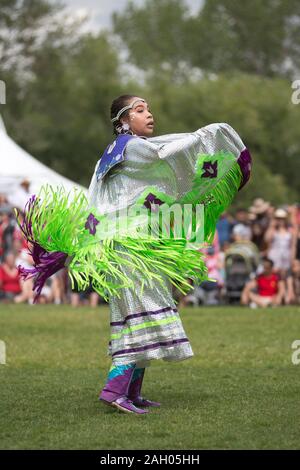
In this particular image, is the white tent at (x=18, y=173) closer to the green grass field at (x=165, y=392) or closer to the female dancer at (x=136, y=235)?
the green grass field at (x=165, y=392)

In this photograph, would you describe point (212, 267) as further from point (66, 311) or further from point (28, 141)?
point (28, 141)

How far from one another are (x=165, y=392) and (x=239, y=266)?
30.8 feet

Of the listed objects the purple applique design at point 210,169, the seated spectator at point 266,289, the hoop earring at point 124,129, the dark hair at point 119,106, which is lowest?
the seated spectator at point 266,289

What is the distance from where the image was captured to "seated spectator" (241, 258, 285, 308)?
50.5 ft

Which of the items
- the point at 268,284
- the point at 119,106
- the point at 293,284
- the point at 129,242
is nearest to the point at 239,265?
the point at 268,284

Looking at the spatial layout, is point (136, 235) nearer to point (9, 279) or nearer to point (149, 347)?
point (149, 347)

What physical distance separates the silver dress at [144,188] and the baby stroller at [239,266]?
984cm

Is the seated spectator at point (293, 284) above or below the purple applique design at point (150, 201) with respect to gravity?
below

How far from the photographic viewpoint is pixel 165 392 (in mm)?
6766

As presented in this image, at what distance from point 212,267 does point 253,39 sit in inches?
1895

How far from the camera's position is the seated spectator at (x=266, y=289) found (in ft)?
50.5

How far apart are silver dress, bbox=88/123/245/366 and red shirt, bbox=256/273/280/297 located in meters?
9.39

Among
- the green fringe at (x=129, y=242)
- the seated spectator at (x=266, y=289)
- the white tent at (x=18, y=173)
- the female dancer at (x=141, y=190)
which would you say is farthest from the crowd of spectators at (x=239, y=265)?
the female dancer at (x=141, y=190)
